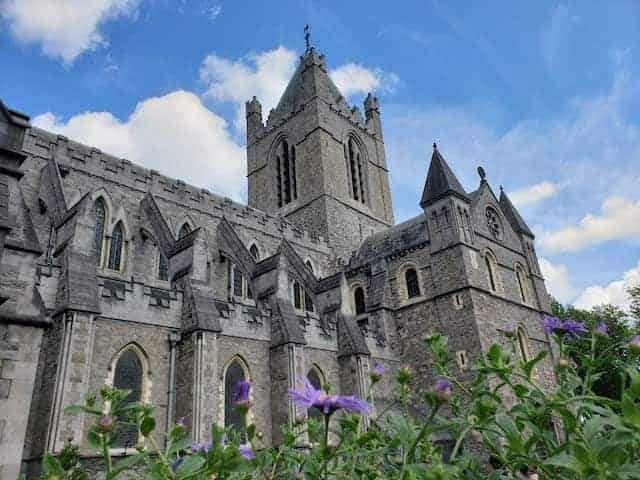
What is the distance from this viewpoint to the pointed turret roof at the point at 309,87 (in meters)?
31.5

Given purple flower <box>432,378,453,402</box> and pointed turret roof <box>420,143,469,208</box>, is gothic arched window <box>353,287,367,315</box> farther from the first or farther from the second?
purple flower <box>432,378,453,402</box>

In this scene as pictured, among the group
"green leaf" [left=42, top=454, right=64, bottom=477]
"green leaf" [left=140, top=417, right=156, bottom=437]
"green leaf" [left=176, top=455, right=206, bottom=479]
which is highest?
"green leaf" [left=140, top=417, right=156, bottom=437]

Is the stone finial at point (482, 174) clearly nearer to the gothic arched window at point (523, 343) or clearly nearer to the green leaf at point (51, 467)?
the gothic arched window at point (523, 343)

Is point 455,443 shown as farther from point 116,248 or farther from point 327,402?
point 116,248

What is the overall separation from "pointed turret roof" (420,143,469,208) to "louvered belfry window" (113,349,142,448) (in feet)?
45.5

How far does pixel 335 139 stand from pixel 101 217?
57.4 feet

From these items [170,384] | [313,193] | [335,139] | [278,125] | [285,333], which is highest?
[278,125]

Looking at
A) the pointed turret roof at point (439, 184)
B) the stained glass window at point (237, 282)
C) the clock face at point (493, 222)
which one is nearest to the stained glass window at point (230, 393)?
the stained glass window at point (237, 282)

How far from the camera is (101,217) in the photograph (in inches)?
676

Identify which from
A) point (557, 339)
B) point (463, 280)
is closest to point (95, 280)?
point (557, 339)

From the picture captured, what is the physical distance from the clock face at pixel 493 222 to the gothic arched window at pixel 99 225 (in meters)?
16.9

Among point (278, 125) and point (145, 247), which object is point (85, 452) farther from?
point (278, 125)

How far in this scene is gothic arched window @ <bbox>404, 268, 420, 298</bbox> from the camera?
20.7 m

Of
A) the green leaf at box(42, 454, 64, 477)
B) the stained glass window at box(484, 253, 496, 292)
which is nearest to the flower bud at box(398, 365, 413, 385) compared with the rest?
the green leaf at box(42, 454, 64, 477)
